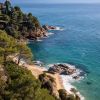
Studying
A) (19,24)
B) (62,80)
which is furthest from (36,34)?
(62,80)

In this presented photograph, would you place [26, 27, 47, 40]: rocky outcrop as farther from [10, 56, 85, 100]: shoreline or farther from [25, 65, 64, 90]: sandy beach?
[10, 56, 85, 100]: shoreline

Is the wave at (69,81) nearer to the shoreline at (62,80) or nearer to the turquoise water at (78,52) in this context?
the shoreline at (62,80)

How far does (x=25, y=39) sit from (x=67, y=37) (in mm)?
21775

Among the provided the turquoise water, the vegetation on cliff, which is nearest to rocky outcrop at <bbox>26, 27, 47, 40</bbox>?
the vegetation on cliff

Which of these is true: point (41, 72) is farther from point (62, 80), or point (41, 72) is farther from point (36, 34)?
point (36, 34)

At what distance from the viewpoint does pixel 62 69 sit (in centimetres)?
7200

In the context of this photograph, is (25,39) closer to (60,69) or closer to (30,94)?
(60,69)

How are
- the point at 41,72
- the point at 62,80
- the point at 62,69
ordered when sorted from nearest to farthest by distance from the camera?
the point at 62,80 → the point at 41,72 → the point at 62,69

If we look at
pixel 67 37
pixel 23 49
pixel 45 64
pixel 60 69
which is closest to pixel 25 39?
pixel 67 37

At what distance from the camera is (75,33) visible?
422 ft

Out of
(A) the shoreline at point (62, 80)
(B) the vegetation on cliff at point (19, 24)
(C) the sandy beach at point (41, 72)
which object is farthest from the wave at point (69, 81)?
(B) the vegetation on cliff at point (19, 24)

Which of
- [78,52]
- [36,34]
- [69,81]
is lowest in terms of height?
[69,81]

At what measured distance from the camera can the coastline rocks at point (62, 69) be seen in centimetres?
7031

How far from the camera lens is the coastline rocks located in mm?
70312
